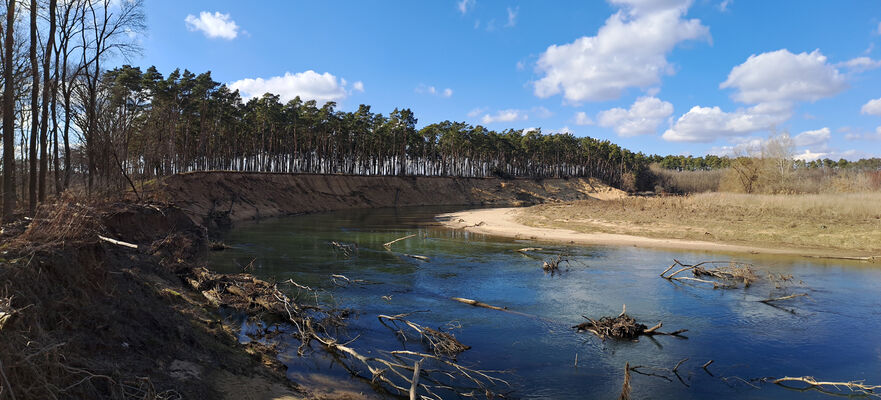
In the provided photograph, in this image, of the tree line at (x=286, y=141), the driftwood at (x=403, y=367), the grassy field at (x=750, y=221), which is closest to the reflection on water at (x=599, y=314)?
the driftwood at (x=403, y=367)

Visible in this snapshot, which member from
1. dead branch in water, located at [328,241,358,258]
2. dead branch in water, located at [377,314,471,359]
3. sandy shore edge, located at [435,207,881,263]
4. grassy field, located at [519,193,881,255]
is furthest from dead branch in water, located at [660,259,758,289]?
dead branch in water, located at [328,241,358,258]

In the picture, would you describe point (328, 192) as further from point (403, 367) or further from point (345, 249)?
point (403, 367)

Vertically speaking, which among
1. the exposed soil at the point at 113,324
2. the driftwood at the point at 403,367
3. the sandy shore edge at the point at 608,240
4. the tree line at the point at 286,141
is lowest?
the driftwood at the point at 403,367

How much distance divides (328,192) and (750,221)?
181 ft

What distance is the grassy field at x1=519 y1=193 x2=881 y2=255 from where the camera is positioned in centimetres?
2952

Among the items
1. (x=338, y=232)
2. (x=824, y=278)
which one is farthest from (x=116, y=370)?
(x=338, y=232)

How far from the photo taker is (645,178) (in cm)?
14325

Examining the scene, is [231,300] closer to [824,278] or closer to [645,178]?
[824,278]

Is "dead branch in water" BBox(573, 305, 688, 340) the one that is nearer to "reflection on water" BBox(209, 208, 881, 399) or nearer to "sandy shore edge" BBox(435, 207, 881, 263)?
"reflection on water" BBox(209, 208, 881, 399)

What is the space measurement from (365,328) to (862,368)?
1273cm

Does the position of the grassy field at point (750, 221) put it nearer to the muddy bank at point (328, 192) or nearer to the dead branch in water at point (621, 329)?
the dead branch in water at point (621, 329)

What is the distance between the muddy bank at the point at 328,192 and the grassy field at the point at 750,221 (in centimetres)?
3174

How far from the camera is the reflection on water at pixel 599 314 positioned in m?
10.2

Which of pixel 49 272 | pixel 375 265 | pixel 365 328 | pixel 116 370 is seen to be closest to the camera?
pixel 116 370
